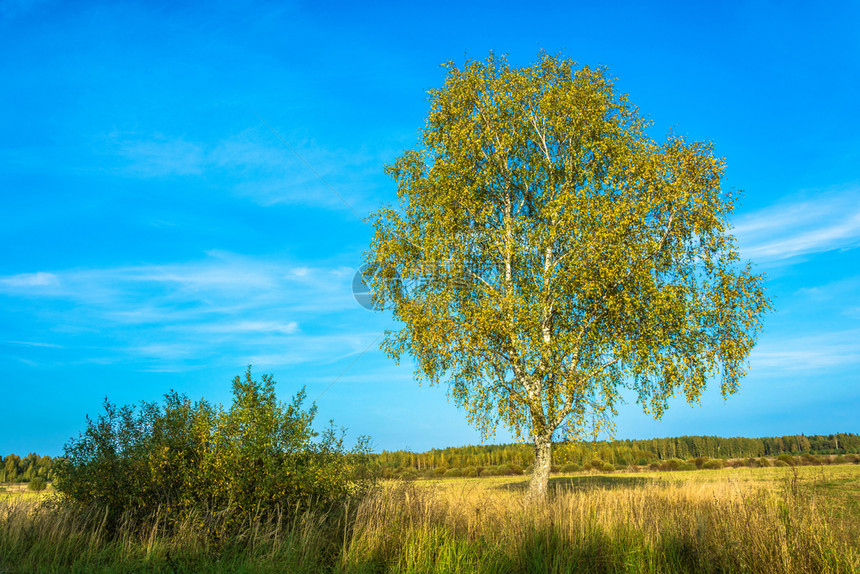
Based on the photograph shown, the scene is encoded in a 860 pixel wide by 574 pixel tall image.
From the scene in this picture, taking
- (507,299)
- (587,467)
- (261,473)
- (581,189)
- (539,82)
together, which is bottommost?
(587,467)

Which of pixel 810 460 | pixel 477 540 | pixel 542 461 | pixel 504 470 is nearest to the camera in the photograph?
pixel 477 540

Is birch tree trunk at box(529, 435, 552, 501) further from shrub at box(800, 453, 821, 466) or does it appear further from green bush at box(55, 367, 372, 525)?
shrub at box(800, 453, 821, 466)

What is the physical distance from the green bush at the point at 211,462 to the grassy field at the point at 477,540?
474mm

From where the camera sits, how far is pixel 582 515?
29.7 ft

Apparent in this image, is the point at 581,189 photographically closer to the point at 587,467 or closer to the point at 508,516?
the point at 508,516

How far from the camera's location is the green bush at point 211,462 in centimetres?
1076

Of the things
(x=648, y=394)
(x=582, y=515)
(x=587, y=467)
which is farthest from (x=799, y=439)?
(x=582, y=515)

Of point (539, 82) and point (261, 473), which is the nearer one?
point (261, 473)

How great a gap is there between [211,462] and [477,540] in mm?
5777

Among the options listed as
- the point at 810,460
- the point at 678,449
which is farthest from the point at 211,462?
the point at 678,449

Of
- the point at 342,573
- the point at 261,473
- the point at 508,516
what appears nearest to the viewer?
the point at 342,573

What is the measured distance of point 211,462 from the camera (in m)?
10.9

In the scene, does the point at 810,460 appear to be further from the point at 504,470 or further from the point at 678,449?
the point at 678,449

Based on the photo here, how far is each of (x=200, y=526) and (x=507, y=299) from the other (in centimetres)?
963
